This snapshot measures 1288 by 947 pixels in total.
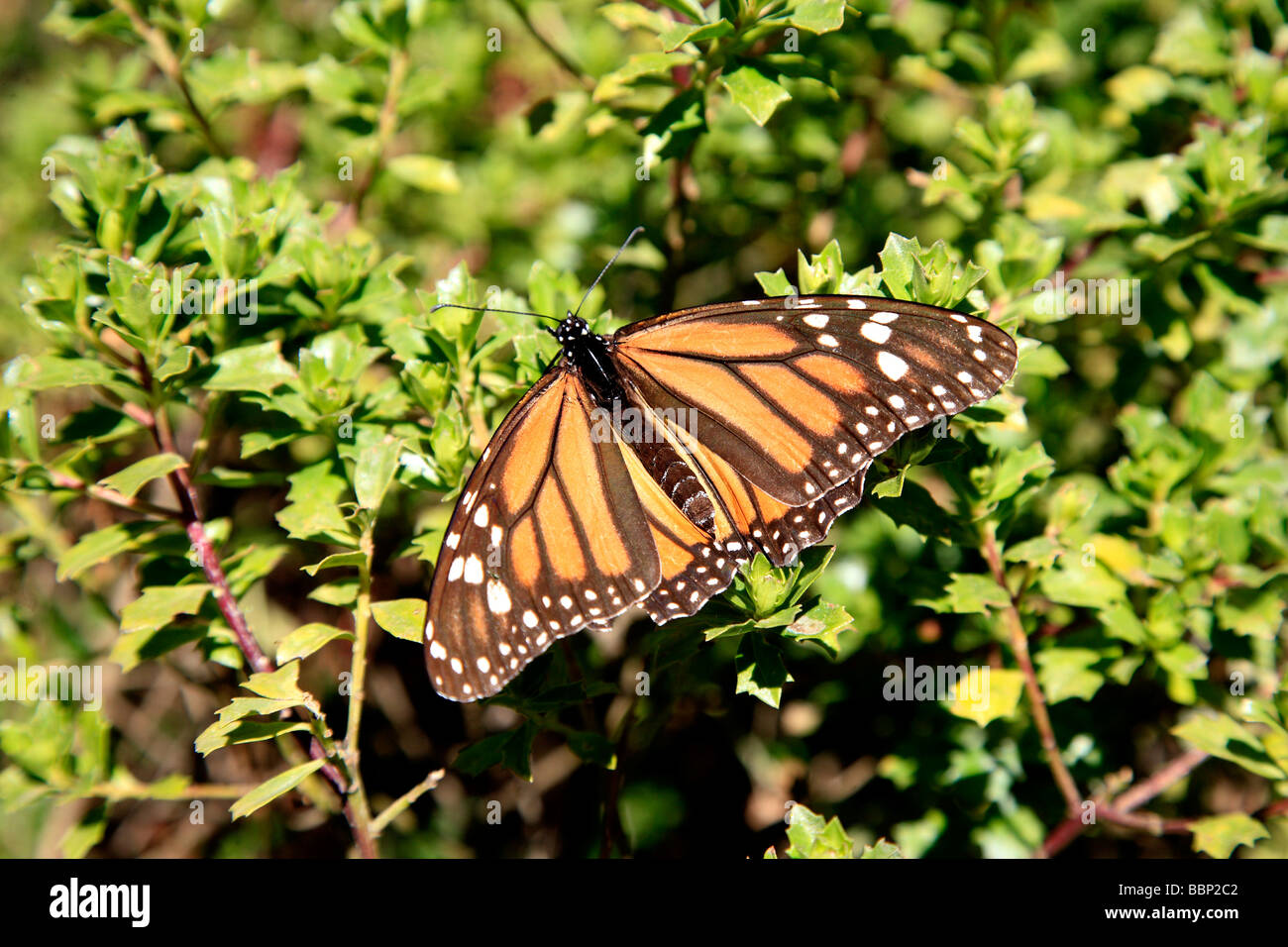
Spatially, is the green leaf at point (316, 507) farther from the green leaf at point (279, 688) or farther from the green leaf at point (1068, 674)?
the green leaf at point (1068, 674)

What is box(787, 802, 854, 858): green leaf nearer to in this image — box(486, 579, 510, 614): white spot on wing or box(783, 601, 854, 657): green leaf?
box(783, 601, 854, 657): green leaf

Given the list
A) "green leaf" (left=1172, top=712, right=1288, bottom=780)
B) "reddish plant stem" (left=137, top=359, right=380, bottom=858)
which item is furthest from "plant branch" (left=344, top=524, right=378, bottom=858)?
"green leaf" (left=1172, top=712, right=1288, bottom=780)

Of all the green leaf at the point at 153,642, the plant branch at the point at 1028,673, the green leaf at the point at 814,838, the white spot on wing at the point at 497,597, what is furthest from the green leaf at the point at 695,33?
the green leaf at the point at 153,642

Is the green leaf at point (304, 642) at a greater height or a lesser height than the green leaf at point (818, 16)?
lesser

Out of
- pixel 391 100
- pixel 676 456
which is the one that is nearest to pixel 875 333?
pixel 676 456

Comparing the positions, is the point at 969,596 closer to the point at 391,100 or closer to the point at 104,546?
the point at 104,546
